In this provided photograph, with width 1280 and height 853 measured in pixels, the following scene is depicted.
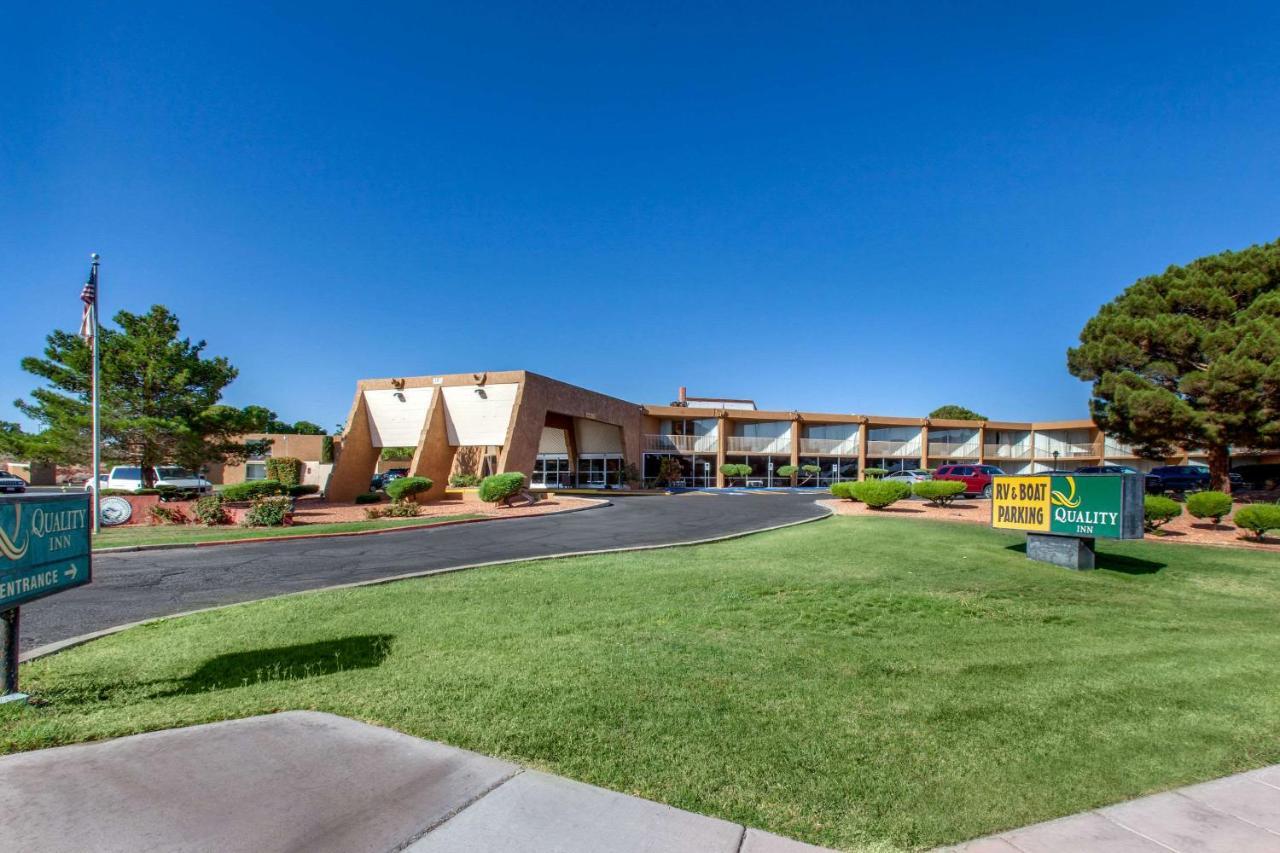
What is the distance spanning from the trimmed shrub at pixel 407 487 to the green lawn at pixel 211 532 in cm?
458

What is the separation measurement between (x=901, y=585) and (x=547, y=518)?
12379 mm

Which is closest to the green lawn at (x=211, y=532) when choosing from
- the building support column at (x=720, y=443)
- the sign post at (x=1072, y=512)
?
the sign post at (x=1072, y=512)

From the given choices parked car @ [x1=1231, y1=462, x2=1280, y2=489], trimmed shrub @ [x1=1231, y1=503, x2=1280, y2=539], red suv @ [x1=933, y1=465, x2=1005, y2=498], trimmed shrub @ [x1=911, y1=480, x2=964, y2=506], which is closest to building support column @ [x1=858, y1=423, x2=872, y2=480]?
red suv @ [x1=933, y1=465, x2=1005, y2=498]

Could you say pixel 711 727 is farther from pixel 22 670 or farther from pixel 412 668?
pixel 22 670

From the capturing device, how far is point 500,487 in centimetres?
2128

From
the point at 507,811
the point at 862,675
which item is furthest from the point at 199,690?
the point at 862,675

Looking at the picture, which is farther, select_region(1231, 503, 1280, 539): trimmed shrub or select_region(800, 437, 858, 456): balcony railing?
select_region(800, 437, 858, 456): balcony railing

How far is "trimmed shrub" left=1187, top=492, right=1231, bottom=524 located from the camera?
49.1 ft

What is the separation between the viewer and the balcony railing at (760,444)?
40906mm

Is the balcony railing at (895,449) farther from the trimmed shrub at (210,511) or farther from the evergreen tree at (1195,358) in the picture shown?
the trimmed shrub at (210,511)

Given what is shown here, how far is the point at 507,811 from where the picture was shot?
9.14 ft

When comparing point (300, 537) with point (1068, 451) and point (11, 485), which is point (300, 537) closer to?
point (11, 485)

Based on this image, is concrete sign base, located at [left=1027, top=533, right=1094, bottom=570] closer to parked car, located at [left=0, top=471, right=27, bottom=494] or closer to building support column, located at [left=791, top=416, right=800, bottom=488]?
building support column, located at [left=791, top=416, right=800, bottom=488]

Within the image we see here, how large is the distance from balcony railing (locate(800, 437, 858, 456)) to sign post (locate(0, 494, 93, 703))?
4052 centimetres
